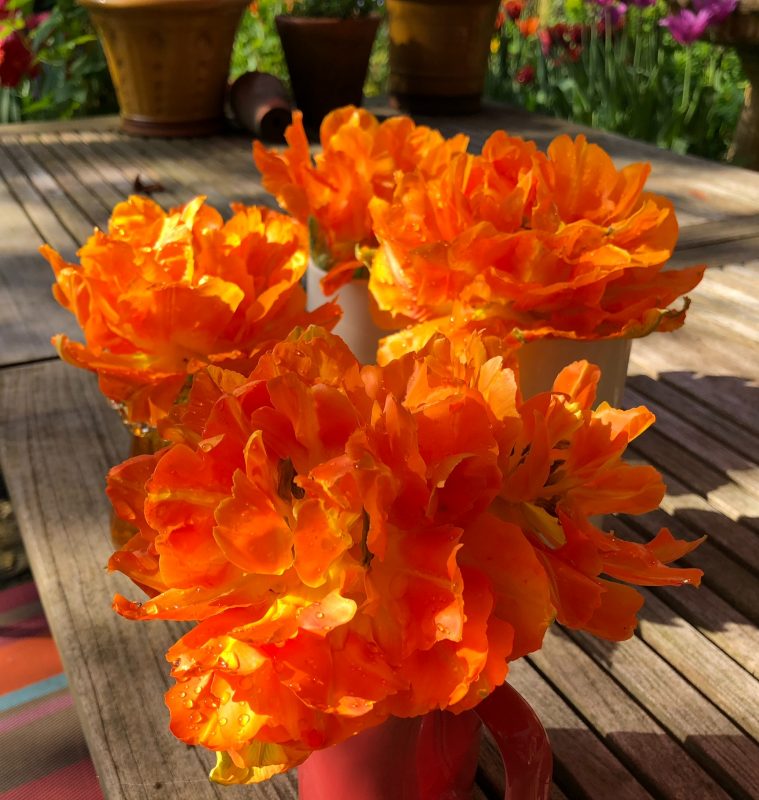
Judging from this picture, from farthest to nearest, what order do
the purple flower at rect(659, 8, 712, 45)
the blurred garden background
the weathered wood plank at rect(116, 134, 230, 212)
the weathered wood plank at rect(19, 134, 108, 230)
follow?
1. the blurred garden background
2. the purple flower at rect(659, 8, 712, 45)
3. the weathered wood plank at rect(116, 134, 230, 212)
4. the weathered wood plank at rect(19, 134, 108, 230)

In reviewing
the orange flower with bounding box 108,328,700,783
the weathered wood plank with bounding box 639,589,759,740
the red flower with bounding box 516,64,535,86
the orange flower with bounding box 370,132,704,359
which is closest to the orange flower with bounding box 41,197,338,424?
the orange flower with bounding box 370,132,704,359

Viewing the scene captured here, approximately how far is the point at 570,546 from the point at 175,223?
38 cm

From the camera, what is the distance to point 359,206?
0.73m

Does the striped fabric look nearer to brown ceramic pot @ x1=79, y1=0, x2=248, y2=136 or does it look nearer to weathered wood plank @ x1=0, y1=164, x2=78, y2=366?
weathered wood plank @ x1=0, y1=164, x2=78, y2=366

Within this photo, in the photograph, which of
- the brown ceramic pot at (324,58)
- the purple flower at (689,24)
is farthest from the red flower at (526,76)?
the brown ceramic pot at (324,58)

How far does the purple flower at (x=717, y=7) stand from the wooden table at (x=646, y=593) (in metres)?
1.52

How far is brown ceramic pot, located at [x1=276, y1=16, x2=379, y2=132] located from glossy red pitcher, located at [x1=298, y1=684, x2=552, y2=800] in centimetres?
217

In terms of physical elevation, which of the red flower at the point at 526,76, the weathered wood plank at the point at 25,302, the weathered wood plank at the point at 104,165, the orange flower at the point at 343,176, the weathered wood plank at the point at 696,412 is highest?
the orange flower at the point at 343,176

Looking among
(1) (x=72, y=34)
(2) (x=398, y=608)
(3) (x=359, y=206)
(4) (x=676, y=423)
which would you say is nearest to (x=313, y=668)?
(2) (x=398, y=608)

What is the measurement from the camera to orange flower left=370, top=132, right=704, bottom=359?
1.98 feet

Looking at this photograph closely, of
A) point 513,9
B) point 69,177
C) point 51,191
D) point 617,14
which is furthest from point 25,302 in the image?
point 513,9

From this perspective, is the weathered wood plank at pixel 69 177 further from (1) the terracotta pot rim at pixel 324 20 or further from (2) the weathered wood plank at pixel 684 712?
(2) the weathered wood plank at pixel 684 712

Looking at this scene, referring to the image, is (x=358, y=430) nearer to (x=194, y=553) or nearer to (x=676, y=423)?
(x=194, y=553)

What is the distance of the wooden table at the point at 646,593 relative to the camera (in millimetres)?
545
